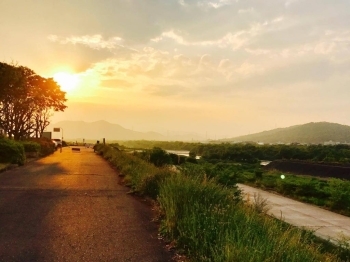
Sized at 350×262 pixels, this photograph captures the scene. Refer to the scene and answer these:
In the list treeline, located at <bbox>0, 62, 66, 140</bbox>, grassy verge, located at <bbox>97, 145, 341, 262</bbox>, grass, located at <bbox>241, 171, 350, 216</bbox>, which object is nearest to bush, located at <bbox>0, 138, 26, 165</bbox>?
treeline, located at <bbox>0, 62, 66, 140</bbox>

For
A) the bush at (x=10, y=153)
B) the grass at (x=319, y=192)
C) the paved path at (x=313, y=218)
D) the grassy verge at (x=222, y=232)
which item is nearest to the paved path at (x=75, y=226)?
the grassy verge at (x=222, y=232)

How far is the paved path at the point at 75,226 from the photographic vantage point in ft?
21.3

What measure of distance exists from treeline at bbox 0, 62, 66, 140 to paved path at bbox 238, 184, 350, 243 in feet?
83.6

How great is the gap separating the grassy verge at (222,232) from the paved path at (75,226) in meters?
0.59

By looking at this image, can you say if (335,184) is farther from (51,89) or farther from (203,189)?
(51,89)

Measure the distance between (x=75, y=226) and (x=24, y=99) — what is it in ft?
121

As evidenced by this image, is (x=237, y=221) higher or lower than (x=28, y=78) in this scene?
lower

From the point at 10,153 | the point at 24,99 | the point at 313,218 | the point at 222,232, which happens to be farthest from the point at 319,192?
the point at 24,99

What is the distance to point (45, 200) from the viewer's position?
38.7ft

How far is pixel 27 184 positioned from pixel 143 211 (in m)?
7.49

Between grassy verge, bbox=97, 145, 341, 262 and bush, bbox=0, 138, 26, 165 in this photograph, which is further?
bush, bbox=0, 138, 26, 165

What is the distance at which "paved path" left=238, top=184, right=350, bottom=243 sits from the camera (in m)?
10.0

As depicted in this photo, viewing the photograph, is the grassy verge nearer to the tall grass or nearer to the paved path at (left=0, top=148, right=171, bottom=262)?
the tall grass

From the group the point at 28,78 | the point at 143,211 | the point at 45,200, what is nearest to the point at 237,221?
the point at 143,211
